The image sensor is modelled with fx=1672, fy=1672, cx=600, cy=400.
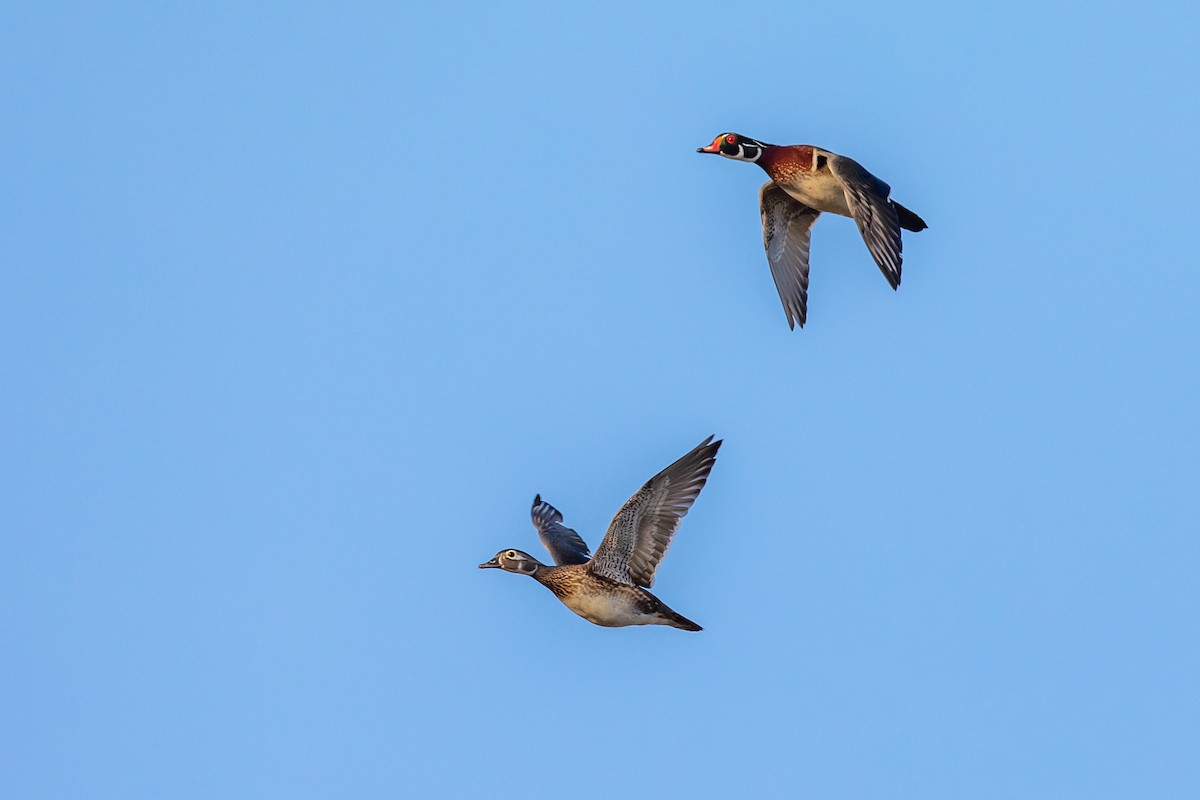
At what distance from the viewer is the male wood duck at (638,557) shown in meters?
22.6

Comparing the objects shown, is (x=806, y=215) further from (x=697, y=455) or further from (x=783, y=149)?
(x=697, y=455)

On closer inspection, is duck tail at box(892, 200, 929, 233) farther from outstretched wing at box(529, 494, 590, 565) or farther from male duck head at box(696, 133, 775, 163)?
outstretched wing at box(529, 494, 590, 565)

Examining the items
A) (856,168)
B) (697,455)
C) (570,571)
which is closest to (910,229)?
(856,168)

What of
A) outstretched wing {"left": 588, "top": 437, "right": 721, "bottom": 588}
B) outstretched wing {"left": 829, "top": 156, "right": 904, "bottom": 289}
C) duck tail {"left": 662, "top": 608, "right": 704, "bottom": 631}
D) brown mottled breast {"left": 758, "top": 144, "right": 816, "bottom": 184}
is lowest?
duck tail {"left": 662, "top": 608, "right": 704, "bottom": 631}

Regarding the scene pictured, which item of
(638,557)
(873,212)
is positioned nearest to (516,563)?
(638,557)

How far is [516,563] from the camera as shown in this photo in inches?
978

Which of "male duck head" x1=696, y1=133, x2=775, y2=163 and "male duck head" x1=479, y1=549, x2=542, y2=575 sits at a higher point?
"male duck head" x1=696, y1=133, x2=775, y2=163

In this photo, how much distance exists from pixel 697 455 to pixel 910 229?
6011 millimetres

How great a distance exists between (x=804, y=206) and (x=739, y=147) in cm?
179

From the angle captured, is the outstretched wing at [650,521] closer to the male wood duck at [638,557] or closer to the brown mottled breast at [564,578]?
the male wood duck at [638,557]

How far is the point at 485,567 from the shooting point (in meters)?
25.5

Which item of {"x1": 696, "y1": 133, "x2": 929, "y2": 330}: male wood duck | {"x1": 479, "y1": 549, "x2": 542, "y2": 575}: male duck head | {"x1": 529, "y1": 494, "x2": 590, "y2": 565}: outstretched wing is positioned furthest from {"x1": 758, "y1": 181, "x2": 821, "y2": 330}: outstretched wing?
{"x1": 479, "y1": 549, "x2": 542, "y2": 575}: male duck head

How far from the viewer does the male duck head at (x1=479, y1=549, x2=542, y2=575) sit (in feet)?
80.8

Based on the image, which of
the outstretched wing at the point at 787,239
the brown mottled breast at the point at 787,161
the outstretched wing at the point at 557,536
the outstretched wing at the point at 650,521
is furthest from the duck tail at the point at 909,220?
the outstretched wing at the point at 557,536
